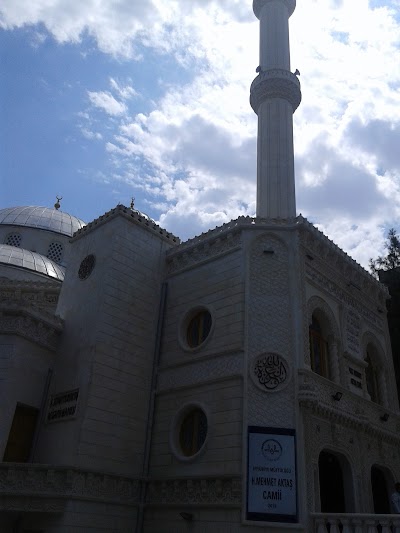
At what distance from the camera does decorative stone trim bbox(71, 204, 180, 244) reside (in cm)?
1611

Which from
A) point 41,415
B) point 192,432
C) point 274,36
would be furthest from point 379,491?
point 274,36

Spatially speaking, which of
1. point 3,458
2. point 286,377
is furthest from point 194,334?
point 3,458

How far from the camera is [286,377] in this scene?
12469mm

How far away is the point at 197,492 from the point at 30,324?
6.72m

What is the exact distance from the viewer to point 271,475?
445 inches

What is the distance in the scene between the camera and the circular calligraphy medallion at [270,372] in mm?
12359

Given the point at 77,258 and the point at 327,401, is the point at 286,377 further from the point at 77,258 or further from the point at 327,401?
the point at 77,258

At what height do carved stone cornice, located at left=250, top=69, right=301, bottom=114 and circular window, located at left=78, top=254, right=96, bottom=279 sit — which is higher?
carved stone cornice, located at left=250, top=69, right=301, bottom=114

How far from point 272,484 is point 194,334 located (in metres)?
4.96

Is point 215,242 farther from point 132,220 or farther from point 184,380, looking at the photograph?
point 184,380

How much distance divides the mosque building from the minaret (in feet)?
15.0

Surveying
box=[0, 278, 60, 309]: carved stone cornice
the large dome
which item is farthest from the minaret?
the large dome

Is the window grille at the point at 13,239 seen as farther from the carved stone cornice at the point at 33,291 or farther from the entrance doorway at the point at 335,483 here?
the entrance doorway at the point at 335,483

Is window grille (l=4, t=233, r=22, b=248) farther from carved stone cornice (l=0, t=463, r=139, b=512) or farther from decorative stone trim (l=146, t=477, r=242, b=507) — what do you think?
decorative stone trim (l=146, t=477, r=242, b=507)
